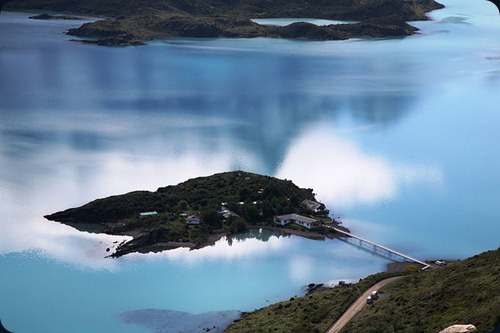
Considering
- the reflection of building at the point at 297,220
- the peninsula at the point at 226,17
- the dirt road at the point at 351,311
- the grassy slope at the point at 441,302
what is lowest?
the reflection of building at the point at 297,220

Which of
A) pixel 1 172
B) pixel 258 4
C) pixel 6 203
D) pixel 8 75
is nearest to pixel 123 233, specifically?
pixel 6 203

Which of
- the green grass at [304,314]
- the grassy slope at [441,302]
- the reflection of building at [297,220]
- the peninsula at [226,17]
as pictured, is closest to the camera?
the grassy slope at [441,302]

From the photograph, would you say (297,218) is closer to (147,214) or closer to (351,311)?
(147,214)

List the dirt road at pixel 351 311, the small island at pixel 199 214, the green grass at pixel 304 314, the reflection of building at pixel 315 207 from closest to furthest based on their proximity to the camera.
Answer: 1. the dirt road at pixel 351 311
2. the green grass at pixel 304 314
3. the small island at pixel 199 214
4. the reflection of building at pixel 315 207

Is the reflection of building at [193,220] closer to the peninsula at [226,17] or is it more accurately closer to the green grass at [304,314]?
the green grass at [304,314]

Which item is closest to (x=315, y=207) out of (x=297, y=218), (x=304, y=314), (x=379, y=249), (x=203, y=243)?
(x=297, y=218)

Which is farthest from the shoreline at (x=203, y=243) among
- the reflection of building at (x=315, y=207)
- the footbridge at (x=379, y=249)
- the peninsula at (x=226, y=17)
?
the peninsula at (x=226, y=17)
